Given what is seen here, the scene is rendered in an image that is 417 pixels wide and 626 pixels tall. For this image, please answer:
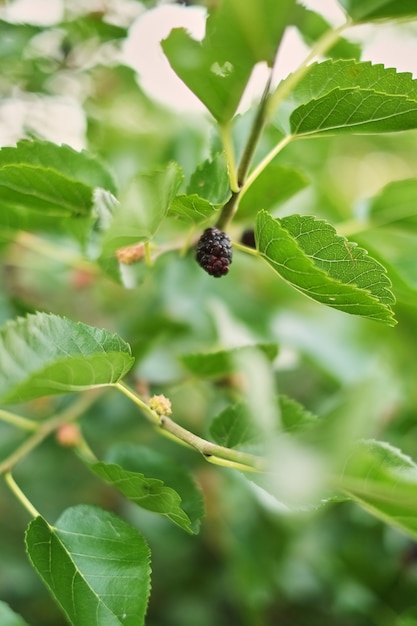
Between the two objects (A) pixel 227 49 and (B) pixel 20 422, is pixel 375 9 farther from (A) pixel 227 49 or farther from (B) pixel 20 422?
(B) pixel 20 422

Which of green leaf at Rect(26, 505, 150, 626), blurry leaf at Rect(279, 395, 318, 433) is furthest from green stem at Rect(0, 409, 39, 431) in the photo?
blurry leaf at Rect(279, 395, 318, 433)

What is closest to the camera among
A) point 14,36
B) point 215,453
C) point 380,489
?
point 380,489

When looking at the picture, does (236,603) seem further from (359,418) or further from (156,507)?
(359,418)

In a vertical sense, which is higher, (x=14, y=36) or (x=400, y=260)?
(x=14, y=36)

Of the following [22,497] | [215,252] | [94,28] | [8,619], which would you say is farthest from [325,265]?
[94,28]

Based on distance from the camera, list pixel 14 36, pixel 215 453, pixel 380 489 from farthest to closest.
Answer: pixel 14 36
pixel 215 453
pixel 380 489

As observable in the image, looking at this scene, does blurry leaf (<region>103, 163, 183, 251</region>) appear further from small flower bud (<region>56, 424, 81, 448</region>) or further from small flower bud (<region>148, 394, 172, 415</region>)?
small flower bud (<region>56, 424, 81, 448</region>)

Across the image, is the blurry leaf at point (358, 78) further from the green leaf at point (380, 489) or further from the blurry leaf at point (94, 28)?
the blurry leaf at point (94, 28)
